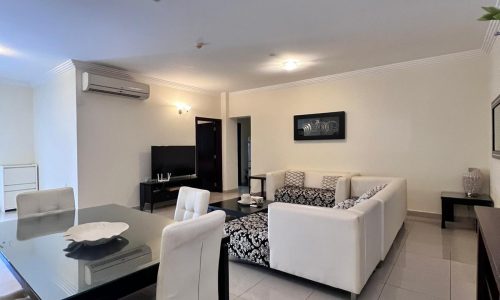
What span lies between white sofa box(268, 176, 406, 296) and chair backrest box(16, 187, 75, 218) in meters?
1.88

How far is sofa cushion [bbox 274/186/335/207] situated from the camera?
461 centimetres

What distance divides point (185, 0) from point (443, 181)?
179 inches

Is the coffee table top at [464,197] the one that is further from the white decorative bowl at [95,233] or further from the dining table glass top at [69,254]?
the white decorative bowl at [95,233]

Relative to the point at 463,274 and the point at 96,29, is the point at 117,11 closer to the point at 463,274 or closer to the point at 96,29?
the point at 96,29

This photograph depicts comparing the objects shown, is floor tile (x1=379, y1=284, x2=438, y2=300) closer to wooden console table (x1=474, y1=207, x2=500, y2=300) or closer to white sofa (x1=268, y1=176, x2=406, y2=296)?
white sofa (x1=268, y1=176, x2=406, y2=296)

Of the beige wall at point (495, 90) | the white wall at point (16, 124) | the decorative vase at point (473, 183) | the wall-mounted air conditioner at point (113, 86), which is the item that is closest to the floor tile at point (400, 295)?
the beige wall at point (495, 90)

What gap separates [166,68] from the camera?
479cm

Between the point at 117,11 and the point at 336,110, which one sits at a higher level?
the point at 117,11

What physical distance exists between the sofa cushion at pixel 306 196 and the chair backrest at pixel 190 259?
11.5 feet

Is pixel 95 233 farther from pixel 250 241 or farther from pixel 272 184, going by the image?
pixel 272 184

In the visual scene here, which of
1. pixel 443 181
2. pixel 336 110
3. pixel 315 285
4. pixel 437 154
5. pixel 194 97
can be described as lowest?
pixel 315 285

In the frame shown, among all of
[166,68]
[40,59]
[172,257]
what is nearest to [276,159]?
[166,68]

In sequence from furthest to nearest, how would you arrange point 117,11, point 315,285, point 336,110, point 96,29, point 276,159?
point 276,159
point 336,110
point 96,29
point 117,11
point 315,285

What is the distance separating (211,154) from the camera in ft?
23.4
